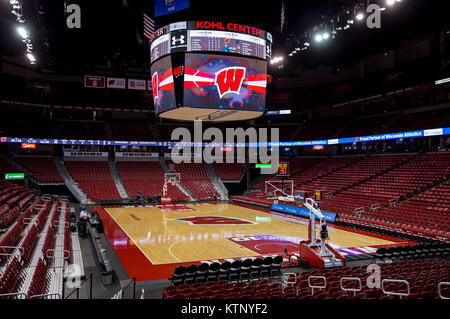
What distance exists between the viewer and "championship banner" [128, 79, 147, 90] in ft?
Result: 110

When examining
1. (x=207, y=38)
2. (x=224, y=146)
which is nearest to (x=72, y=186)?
(x=224, y=146)

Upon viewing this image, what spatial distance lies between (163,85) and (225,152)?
2726 cm

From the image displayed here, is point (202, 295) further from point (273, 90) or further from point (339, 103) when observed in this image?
point (273, 90)

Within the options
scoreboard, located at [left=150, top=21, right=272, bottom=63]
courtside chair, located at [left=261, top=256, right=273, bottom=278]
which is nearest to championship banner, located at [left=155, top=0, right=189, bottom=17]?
scoreboard, located at [left=150, top=21, right=272, bottom=63]

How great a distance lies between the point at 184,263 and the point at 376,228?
1153 centimetres

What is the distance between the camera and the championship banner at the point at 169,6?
13258 millimetres

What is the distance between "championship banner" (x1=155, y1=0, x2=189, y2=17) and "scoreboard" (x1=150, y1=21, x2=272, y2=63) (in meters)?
0.64

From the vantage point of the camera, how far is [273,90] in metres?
41.0

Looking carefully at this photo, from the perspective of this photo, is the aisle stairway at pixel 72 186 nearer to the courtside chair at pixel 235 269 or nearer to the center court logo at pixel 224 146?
the center court logo at pixel 224 146

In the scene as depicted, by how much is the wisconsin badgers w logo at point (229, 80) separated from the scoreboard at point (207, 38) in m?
0.77

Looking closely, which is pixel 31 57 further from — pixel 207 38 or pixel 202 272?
pixel 202 272

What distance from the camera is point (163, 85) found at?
15.3 meters

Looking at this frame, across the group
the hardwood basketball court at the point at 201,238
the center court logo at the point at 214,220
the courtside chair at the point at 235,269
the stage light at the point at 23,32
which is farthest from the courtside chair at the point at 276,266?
the stage light at the point at 23,32

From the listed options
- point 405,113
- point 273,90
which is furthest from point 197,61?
point 273,90
